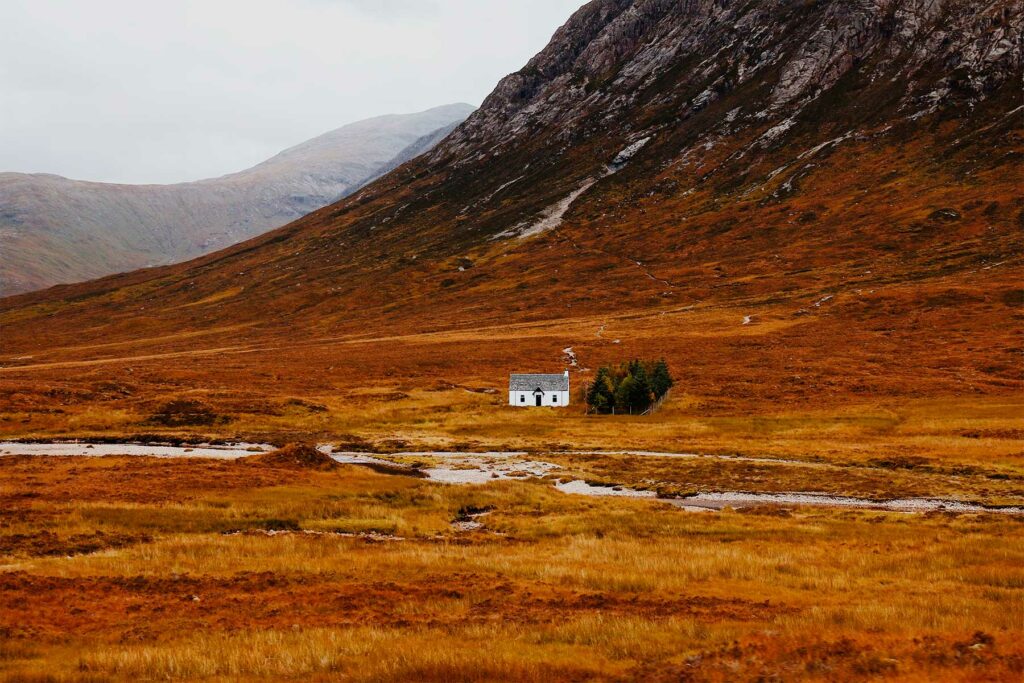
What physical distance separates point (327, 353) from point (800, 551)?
462 feet

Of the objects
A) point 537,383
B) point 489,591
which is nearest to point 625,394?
point 537,383

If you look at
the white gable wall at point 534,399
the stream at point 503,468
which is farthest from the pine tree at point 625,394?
the stream at point 503,468

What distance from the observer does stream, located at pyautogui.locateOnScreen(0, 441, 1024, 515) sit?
1800 inches

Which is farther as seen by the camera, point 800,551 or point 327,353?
point 327,353

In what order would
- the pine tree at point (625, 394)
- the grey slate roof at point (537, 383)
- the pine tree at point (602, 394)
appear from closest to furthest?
1. the pine tree at point (625, 394)
2. the pine tree at point (602, 394)
3. the grey slate roof at point (537, 383)

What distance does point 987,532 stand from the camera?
33281 mm

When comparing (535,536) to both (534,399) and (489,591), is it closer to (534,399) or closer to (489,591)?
(489,591)

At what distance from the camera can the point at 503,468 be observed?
61844 millimetres


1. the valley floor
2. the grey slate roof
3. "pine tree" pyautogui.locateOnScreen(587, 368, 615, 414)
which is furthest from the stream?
the grey slate roof

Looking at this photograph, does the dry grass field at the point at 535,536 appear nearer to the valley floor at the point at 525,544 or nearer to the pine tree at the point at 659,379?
the valley floor at the point at 525,544

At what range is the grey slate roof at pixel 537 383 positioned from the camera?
10612cm

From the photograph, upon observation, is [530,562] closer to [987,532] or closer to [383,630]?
[383,630]

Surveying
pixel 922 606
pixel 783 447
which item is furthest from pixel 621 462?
pixel 922 606

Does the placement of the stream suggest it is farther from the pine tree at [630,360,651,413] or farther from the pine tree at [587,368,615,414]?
the pine tree at [587,368,615,414]
